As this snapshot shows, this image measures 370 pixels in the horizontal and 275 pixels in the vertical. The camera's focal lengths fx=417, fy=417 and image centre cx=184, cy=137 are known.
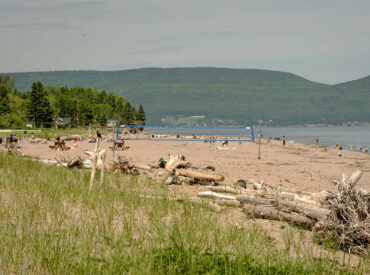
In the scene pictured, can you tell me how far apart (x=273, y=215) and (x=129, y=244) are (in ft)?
12.0

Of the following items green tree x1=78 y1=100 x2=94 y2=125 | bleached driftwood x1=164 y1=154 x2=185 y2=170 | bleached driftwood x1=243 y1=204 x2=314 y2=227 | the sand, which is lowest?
the sand

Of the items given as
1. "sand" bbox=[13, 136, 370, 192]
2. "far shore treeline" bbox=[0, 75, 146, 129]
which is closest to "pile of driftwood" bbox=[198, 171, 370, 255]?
"sand" bbox=[13, 136, 370, 192]

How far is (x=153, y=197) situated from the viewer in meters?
9.91

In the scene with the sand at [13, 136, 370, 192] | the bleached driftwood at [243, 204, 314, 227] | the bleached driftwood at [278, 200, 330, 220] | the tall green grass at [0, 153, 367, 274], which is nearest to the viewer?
the tall green grass at [0, 153, 367, 274]

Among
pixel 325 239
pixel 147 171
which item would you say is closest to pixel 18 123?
pixel 147 171

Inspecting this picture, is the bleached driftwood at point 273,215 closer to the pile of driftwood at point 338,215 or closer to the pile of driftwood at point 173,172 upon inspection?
the pile of driftwood at point 338,215

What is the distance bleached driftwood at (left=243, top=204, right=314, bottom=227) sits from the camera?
8523mm

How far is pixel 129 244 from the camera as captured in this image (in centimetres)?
654

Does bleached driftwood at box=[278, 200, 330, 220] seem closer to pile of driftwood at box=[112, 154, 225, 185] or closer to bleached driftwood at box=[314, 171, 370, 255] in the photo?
bleached driftwood at box=[314, 171, 370, 255]

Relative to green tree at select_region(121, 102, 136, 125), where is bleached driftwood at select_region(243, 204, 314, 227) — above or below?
below

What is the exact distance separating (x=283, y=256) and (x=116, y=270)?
2.42 meters

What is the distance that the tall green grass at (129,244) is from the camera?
18.1 feet

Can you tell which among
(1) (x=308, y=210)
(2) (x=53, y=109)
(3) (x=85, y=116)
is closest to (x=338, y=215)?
(1) (x=308, y=210)

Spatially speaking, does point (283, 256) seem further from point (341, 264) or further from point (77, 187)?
point (77, 187)
